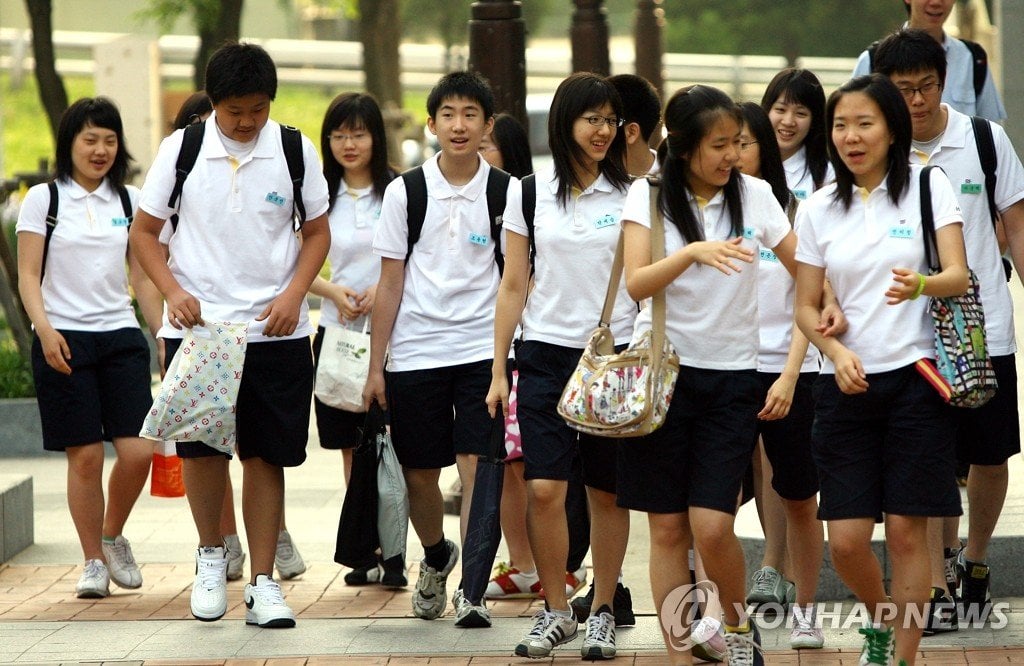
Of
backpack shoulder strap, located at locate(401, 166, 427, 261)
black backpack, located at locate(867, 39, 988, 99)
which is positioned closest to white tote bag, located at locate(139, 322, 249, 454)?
backpack shoulder strap, located at locate(401, 166, 427, 261)

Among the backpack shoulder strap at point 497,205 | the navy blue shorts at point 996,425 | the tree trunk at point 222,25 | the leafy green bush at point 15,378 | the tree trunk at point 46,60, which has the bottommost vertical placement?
the leafy green bush at point 15,378

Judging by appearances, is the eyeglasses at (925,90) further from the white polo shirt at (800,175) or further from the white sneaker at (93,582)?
the white sneaker at (93,582)

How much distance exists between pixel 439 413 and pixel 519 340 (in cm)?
56

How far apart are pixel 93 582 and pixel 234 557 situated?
64cm

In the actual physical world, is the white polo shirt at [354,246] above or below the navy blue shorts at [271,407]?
above

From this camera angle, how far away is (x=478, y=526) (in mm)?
5594

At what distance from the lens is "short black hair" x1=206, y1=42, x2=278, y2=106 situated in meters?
5.75

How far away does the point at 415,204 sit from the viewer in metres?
6.03

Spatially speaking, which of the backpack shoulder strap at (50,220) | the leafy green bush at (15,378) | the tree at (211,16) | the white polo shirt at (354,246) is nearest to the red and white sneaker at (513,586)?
the white polo shirt at (354,246)

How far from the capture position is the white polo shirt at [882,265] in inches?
185

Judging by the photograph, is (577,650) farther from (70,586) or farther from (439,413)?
(70,586)

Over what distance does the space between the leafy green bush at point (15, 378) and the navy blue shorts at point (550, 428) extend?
5.68 m

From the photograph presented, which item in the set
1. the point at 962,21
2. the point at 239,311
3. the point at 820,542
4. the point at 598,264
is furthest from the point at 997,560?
the point at 962,21

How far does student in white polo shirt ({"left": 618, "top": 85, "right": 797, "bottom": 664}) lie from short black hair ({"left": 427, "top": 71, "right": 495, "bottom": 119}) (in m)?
1.28
